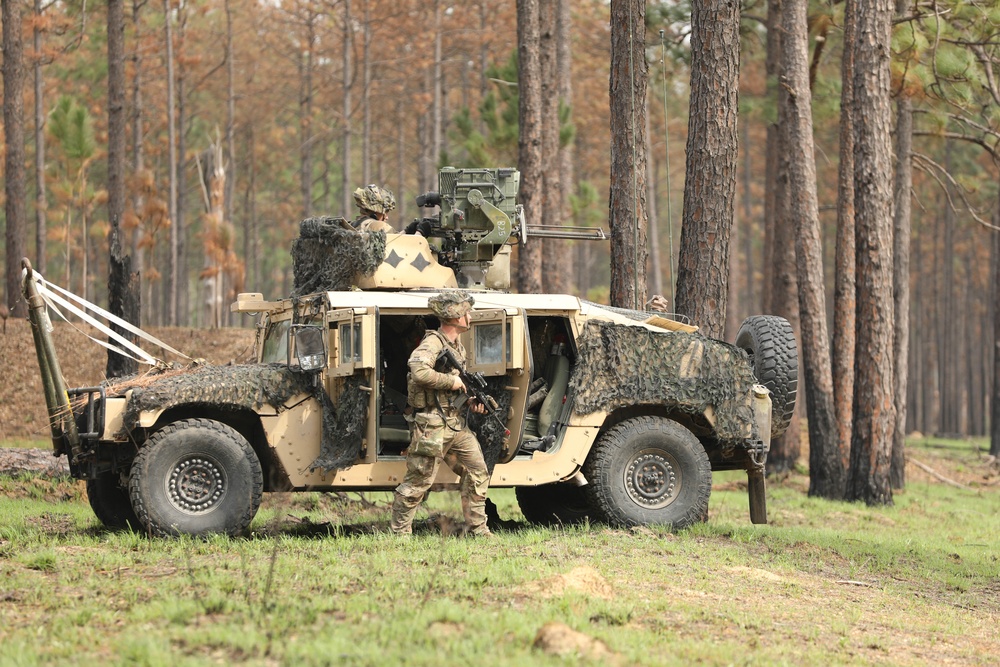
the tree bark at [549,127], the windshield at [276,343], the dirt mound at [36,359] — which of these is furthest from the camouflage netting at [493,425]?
the tree bark at [549,127]

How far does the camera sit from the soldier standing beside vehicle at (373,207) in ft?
37.3

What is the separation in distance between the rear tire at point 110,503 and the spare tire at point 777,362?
5.61 meters

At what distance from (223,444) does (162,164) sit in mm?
36127

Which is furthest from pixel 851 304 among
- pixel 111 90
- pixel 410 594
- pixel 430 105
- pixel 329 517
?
pixel 430 105

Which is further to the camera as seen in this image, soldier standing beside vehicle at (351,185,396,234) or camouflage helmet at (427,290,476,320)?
soldier standing beside vehicle at (351,185,396,234)

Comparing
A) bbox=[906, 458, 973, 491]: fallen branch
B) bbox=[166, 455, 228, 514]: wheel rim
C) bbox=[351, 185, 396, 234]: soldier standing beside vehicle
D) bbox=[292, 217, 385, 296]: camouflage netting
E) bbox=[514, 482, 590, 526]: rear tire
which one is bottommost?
bbox=[906, 458, 973, 491]: fallen branch

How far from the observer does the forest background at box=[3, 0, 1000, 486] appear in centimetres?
2238

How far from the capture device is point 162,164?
44.1 m

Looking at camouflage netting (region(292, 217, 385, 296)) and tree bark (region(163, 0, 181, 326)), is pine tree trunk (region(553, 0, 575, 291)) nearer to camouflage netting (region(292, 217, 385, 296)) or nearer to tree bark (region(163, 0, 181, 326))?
tree bark (region(163, 0, 181, 326))

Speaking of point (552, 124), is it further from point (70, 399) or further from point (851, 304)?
point (70, 399)

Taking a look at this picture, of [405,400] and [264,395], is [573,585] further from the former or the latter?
[405,400]

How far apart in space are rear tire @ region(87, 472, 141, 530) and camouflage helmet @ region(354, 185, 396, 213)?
125 inches

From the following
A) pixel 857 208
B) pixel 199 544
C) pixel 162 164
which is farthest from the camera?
pixel 162 164

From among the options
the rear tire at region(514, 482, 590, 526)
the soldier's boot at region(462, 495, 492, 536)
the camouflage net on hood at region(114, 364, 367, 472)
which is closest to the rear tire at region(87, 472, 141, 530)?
the camouflage net on hood at region(114, 364, 367, 472)
